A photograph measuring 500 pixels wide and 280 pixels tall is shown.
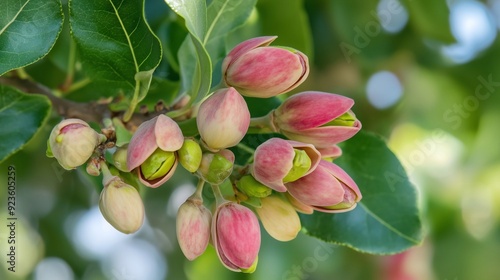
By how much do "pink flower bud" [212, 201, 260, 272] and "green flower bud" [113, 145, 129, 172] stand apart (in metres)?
0.12

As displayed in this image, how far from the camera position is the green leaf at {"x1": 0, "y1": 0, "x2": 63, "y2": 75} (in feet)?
2.69

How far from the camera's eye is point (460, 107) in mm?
1858

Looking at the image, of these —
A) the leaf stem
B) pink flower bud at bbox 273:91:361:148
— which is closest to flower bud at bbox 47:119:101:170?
pink flower bud at bbox 273:91:361:148

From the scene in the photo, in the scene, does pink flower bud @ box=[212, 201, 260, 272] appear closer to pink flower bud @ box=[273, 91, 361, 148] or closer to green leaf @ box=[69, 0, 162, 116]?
pink flower bud @ box=[273, 91, 361, 148]

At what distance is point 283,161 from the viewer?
706 mm

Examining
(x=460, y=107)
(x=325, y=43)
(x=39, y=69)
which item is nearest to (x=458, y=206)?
(x=460, y=107)

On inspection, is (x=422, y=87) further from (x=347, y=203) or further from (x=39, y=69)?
(x=347, y=203)

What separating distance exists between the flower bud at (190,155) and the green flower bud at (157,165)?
17mm

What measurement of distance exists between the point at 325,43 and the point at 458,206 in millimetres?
692

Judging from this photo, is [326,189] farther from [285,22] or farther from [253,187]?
[285,22]

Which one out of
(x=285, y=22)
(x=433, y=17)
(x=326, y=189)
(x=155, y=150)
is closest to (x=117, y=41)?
(x=155, y=150)

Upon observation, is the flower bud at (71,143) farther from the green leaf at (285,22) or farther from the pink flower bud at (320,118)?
the green leaf at (285,22)

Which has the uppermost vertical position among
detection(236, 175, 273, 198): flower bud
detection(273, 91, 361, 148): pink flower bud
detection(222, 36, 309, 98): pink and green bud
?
detection(222, 36, 309, 98): pink and green bud

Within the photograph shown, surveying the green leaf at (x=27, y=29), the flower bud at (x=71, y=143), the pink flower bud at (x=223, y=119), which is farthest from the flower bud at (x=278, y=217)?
the green leaf at (x=27, y=29)
